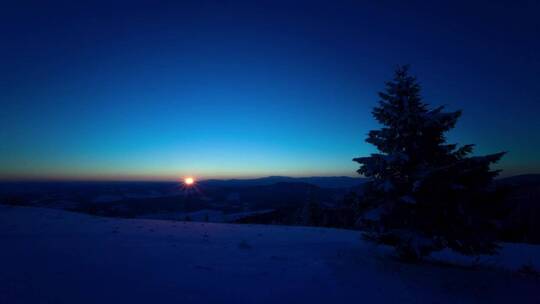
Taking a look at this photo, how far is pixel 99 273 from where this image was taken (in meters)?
5.41

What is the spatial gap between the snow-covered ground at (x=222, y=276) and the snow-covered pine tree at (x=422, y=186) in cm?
87

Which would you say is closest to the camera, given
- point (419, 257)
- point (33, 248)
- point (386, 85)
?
point (33, 248)

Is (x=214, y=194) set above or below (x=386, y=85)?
below

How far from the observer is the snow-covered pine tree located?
269 inches

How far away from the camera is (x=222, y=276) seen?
A: 5.59 meters

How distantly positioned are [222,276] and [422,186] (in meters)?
5.72

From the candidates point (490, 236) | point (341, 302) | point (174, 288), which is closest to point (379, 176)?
point (490, 236)

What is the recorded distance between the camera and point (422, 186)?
7191 mm

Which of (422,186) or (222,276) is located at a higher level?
(422,186)

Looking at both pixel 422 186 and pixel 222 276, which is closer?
pixel 222 276

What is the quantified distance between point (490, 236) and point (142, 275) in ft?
27.6

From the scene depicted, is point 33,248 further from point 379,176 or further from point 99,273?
point 379,176

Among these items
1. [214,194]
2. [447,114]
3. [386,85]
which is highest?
[386,85]

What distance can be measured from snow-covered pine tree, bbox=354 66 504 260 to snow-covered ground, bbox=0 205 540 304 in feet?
2.86
